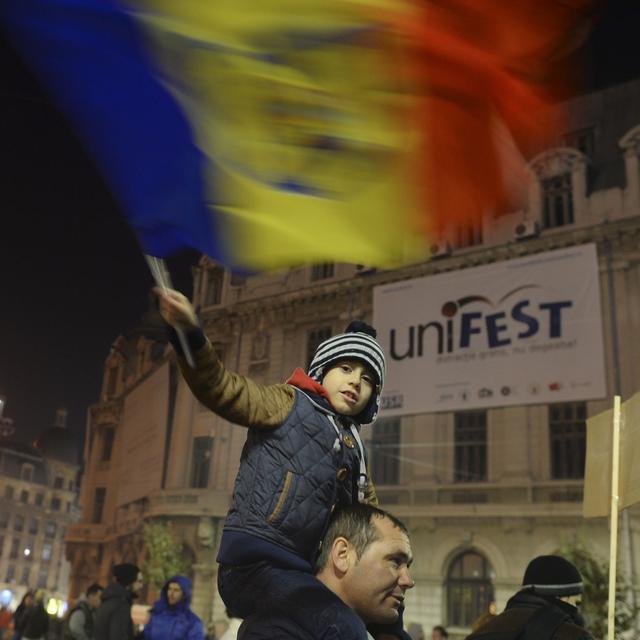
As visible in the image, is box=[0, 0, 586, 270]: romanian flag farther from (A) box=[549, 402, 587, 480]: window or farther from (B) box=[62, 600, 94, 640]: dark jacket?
(A) box=[549, 402, 587, 480]: window

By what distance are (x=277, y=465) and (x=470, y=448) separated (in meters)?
14.9

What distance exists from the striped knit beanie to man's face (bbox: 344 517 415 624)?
2.01ft

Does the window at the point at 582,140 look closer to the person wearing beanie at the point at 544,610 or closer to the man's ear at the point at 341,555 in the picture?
the person wearing beanie at the point at 544,610

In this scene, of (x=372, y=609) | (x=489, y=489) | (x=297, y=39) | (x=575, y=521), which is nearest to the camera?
(x=372, y=609)

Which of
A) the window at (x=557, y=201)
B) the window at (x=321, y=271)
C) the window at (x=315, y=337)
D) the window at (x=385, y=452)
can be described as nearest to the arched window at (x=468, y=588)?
the window at (x=385, y=452)

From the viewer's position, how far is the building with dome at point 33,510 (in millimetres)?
57594

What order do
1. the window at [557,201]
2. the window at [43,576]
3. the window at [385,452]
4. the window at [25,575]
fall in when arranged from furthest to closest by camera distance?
the window at [43,576], the window at [25,575], the window at [385,452], the window at [557,201]

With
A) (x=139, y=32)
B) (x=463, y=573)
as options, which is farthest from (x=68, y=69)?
(x=463, y=573)

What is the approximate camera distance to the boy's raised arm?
1.88m

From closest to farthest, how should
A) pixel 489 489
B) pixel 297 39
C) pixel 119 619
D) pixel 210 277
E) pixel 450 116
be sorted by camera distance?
pixel 297 39 → pixel 450 116 → pixel 119 619 → pixel 489 489 → pixel 210 277

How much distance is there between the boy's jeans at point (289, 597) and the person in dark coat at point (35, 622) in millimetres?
7584

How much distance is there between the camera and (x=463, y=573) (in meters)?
16.1

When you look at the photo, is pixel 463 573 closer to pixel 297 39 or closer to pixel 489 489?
pixel 489 489

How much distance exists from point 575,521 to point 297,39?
13.8 metres
